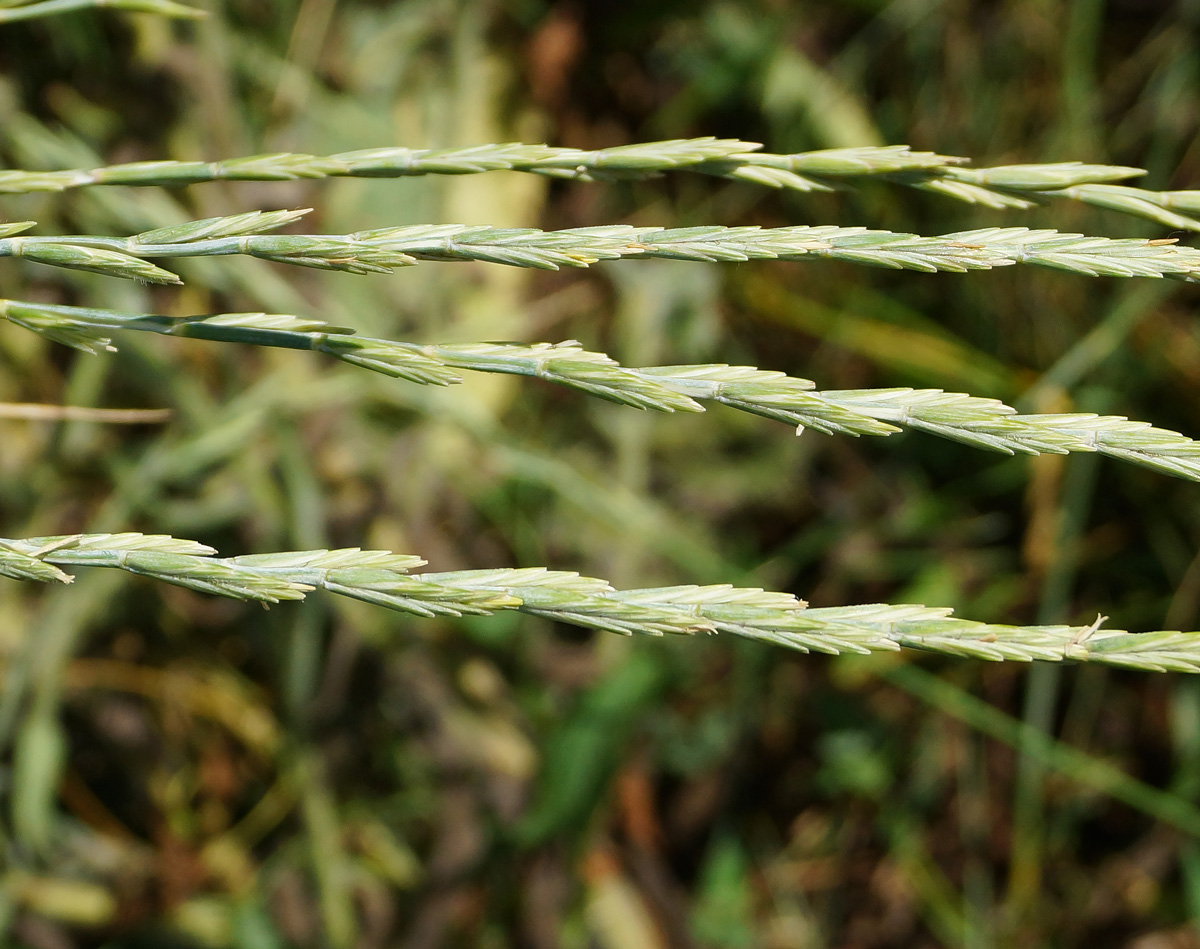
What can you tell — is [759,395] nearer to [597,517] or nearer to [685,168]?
[685,168]

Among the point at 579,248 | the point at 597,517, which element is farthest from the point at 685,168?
the point at 597,517

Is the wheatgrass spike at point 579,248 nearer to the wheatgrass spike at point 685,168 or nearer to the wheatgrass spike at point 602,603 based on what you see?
the wheatgrass spike at point 685,168

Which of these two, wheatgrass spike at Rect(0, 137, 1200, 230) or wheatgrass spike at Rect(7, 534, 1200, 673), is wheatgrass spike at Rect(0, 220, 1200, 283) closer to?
wheatgrass spike at Rect(0, 137, 1200, 230)

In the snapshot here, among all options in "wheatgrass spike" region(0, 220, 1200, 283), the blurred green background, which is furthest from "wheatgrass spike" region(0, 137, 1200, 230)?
the blurred green background

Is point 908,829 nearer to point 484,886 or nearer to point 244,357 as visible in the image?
point 484,886

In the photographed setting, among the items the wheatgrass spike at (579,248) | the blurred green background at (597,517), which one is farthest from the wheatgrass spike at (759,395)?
the blurred green background at (597,517)
